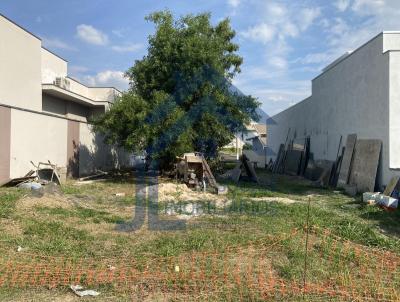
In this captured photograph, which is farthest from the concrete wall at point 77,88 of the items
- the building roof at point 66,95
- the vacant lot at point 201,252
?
the vacant lot at point 201,252

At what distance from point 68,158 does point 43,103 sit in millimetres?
5518

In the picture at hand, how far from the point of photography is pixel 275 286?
508cm

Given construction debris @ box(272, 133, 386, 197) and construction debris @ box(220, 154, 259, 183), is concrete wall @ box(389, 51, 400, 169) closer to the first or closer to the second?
construction debris @ box(272, 133, 386, 197)

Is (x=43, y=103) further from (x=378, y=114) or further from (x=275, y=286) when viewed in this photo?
(x=275, y=286)

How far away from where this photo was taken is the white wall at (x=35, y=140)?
13.9 meters

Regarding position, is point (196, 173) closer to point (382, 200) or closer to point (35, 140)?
point (35, 140)

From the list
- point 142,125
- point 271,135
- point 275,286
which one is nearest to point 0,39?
point 142,125

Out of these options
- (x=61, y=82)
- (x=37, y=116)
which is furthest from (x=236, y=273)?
(x=61, y=82)

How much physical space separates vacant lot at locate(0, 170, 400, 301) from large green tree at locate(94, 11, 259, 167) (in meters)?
6.10

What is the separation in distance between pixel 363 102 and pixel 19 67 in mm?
15018

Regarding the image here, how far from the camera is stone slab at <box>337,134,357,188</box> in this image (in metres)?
15.1

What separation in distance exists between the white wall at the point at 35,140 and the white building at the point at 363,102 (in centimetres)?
1197

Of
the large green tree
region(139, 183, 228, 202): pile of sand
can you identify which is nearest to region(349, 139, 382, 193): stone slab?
region(139, 183, 228, 202): pile of sand

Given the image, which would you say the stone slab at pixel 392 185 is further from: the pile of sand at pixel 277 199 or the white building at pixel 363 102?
the pile of sand at pixel 277 199
